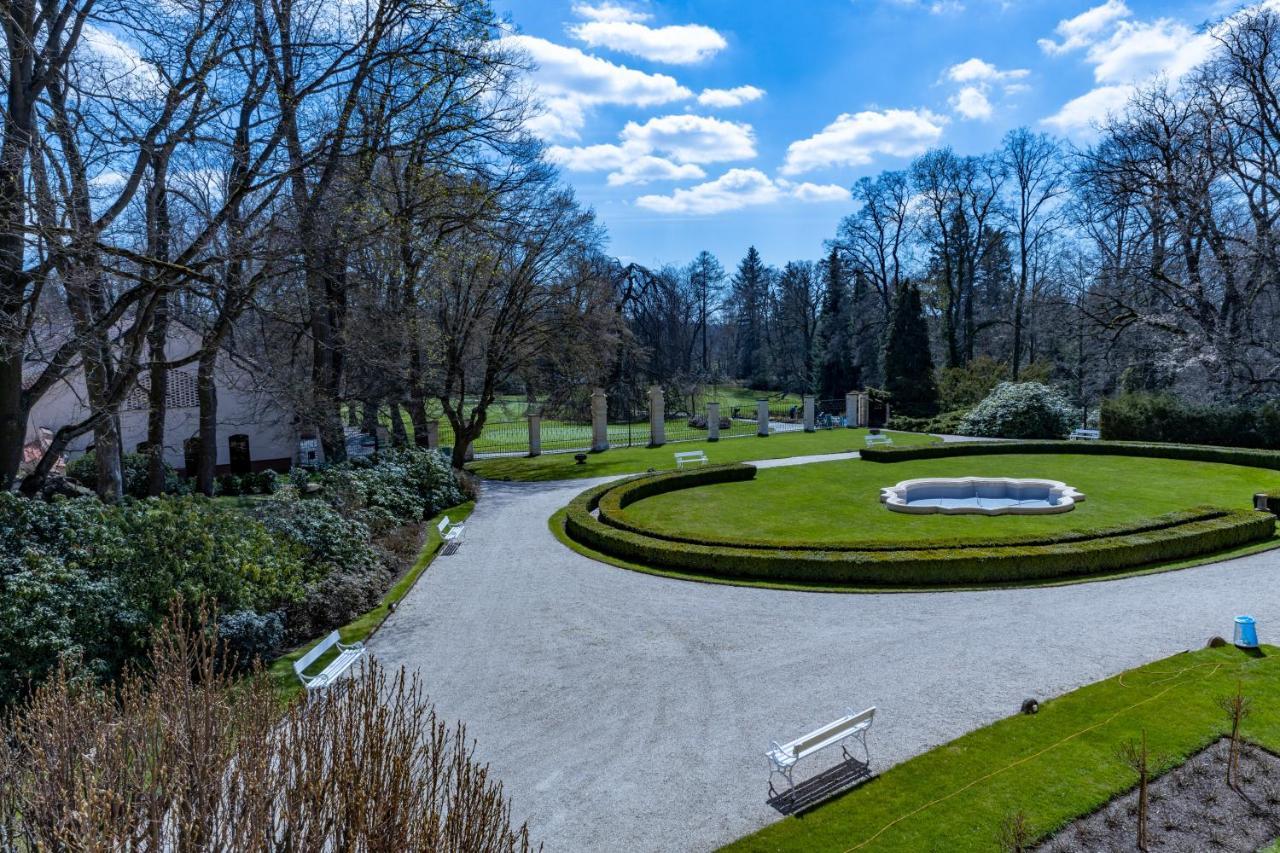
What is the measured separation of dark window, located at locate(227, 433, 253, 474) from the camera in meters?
26.9

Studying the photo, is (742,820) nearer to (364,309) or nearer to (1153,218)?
(364,309)

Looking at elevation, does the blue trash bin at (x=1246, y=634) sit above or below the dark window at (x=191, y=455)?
below

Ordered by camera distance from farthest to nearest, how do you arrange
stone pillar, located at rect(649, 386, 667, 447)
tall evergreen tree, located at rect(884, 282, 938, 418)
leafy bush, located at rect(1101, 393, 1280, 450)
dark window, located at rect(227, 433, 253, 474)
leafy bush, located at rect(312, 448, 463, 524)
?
1. tall evergreen tree, located at rect(884, 282, 938, 418)
2. stone pillar, located at rect(649, 386, 667, 447)
3. dark window, located at rect(227, 433, 253, 474)
4. leafy bush, located at rect(1101, 393, 1280, 450)
5. leafy bush, located at rect(312, 448, 463, 524)

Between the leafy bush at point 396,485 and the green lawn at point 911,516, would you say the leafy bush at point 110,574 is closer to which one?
the leafy bush at point 396,485

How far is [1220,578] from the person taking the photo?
11758 millimetres

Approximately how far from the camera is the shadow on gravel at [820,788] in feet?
20.0

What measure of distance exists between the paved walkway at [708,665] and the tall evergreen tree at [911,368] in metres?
29.2

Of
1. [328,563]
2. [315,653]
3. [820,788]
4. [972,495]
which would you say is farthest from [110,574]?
[972,495]

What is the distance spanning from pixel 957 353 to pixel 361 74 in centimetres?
4062

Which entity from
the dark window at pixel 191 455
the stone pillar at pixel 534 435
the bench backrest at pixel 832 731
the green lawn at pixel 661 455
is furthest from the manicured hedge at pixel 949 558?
the dark window at pixel 191 455

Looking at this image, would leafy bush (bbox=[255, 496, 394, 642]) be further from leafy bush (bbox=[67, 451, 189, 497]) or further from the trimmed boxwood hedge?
leafy bush (bbox=[67, 451, 189, 497])

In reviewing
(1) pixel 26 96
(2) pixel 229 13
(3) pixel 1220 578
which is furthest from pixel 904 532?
(1) pixel 26 96

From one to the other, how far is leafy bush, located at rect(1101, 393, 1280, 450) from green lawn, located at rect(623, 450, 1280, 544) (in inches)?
155

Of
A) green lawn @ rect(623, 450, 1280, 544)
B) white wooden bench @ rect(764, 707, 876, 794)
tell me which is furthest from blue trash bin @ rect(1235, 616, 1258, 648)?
white wooden bench @ rect(764, 707, 876, 794)
